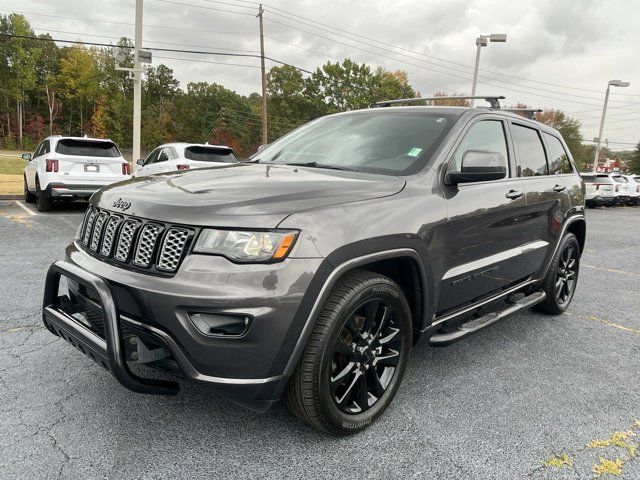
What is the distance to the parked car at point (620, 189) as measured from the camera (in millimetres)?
22516

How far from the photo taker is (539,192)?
3.96m

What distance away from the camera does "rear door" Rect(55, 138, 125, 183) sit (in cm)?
998

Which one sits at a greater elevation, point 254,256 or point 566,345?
point 254,256

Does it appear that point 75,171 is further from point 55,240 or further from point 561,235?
point 561,235

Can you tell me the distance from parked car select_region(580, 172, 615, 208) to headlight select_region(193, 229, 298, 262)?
74.7ft

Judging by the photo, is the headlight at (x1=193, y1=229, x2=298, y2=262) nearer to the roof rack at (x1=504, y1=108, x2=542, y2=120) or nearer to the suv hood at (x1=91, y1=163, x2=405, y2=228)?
the suv hood at (x1=91, y1=163, x2=405, y2=228)

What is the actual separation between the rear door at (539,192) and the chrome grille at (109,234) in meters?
2.85

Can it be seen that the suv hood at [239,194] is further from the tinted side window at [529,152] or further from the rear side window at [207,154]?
the rear side window at [207,154]

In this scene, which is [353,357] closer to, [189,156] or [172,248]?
[172,248]

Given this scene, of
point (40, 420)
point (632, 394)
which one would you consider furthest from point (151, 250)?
point (632, 394)

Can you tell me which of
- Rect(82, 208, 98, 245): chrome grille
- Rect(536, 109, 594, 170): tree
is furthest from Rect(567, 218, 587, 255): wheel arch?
Rect(536, 109, 594, 170): tree

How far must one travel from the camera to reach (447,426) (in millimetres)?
2672

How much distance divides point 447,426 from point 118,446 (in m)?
1.69

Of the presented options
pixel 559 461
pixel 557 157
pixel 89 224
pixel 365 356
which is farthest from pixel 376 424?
pixel 557 157
